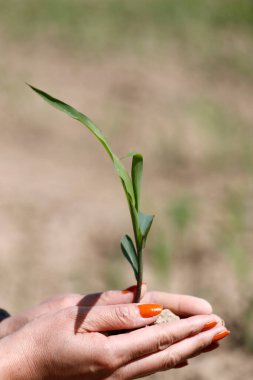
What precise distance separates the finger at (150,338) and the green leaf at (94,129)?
0.27m

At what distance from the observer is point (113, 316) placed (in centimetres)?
135

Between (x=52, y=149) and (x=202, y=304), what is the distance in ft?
8.84

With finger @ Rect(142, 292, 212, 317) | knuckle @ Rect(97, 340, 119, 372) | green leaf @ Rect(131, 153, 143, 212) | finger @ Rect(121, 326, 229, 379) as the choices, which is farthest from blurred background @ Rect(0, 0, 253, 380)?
green leaf @ Rect(131, 153, 143, 212)

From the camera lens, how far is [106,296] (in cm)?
152

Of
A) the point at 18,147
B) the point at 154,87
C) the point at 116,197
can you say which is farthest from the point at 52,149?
the point at 154,87

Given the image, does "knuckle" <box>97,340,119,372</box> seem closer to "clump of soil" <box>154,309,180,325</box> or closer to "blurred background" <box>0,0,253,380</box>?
"clump of soil" <box>154,309,180,325</box>

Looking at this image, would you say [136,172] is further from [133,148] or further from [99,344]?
[133,148]

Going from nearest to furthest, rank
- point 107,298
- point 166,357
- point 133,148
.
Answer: point 166,357 < point 107,298 < point 133,148

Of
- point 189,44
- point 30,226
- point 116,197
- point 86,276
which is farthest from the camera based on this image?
point 189,44

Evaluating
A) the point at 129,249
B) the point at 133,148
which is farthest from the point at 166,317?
the point at 133,148

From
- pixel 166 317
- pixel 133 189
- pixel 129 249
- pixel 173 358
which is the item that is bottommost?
pixel 173 358

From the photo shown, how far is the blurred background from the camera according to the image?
2.80 metres

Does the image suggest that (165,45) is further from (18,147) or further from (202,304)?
(202,304)

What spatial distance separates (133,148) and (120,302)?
2.50 meters
